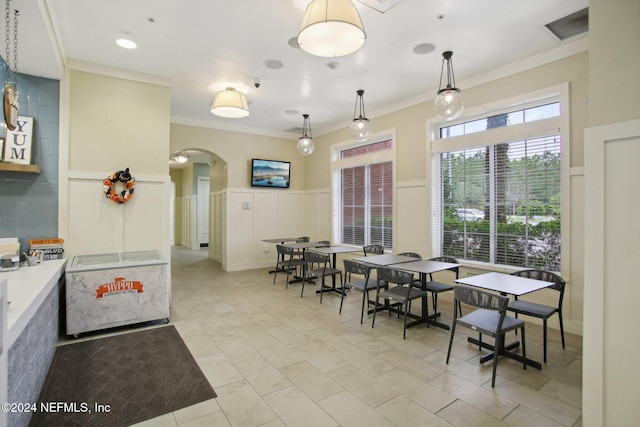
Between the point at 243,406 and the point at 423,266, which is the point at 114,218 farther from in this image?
the point at 423,266

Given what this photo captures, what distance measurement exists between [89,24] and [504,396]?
5.16m

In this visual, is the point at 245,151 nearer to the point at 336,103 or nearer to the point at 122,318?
the point at 336,103

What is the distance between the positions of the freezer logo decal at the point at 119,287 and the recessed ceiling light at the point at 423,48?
4.35 metres

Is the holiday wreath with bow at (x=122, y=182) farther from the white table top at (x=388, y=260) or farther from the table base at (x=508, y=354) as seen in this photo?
the table base at (x=508, y=354)

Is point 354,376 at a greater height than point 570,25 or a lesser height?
lesser

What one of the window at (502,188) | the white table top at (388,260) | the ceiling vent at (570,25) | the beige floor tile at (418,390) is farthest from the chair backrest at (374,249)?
the ceiling vent at (570,25)

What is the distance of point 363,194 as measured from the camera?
6656 mm

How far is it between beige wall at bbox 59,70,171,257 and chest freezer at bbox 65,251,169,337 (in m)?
0.34

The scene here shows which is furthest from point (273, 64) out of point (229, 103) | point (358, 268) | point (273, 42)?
point (358, 268)

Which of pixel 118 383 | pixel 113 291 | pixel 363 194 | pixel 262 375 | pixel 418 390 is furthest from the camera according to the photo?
pixel 363 194

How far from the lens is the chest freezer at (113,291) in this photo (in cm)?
348

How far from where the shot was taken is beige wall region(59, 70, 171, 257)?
3959 mm

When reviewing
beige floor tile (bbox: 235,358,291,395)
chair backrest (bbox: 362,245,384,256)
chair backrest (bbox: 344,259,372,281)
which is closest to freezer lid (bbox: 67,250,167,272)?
beige floor tile (bbox: 235,358,291,395)

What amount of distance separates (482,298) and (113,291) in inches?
154
